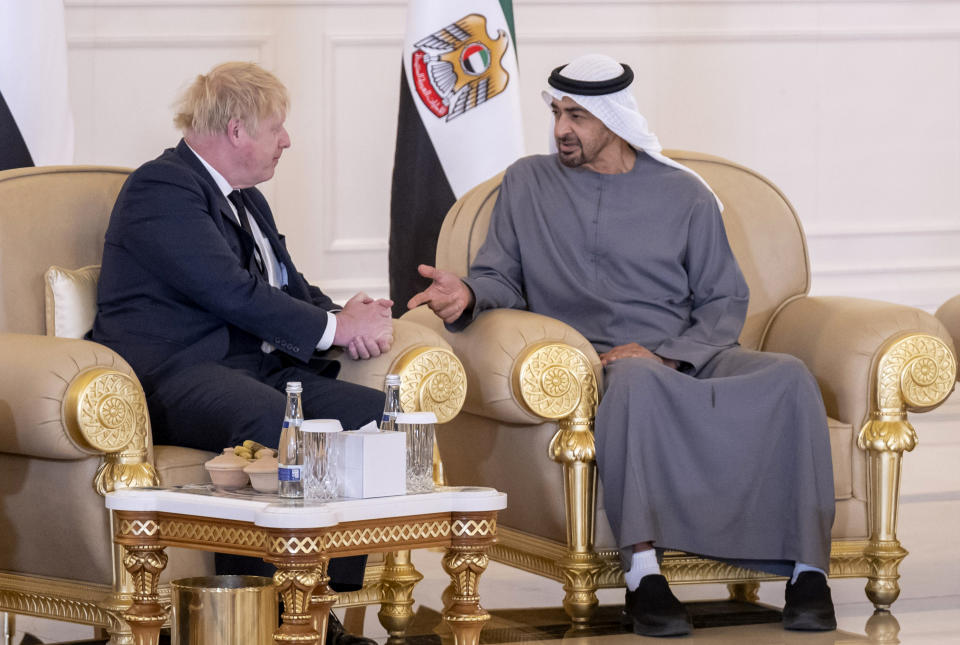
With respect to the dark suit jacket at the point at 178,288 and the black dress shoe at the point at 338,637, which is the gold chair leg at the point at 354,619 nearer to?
the black dress shoe at the point at 338,637

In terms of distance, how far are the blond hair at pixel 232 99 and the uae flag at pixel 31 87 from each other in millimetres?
1311

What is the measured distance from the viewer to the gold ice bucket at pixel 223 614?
2352 millimetres

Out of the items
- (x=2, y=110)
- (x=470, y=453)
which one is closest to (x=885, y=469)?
(x=470, y=453)

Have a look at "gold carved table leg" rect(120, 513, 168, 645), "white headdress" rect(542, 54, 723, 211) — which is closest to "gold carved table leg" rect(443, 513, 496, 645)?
"gold carved table leg" rect(120, 513, 168, 645)

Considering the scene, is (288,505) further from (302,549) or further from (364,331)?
(364,331)

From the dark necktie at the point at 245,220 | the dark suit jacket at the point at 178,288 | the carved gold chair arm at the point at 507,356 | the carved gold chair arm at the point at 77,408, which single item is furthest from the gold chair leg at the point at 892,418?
the carved gold chair arm at the point at 77,408

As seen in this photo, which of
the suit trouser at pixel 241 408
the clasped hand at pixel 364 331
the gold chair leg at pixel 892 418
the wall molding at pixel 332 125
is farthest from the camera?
the wall molding at pixel 332 125

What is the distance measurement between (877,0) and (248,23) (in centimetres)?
278

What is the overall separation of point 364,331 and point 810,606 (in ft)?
3.80

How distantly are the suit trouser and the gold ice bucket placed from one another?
11.1 inches

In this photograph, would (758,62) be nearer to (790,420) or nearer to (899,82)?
(899,82)

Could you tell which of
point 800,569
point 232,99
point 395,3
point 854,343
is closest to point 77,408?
point 232,99

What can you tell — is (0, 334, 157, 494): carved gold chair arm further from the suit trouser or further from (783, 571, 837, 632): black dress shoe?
(783, 571, 837, 632): black dress shoe

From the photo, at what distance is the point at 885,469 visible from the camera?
3.26 m
